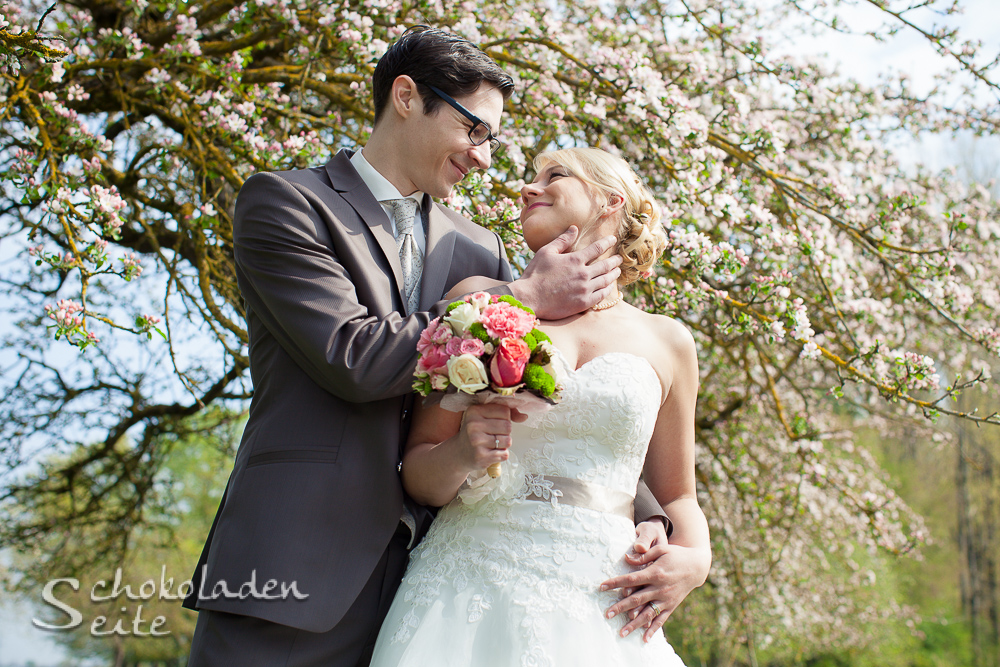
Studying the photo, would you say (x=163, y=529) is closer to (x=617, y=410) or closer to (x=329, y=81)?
(x=329, y=81)

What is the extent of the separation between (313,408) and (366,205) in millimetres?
652

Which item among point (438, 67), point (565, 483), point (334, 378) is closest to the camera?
point (334, 378)

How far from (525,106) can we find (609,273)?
6.43 ft

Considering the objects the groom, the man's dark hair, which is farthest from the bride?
the man's dark hair

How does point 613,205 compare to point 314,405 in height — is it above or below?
above

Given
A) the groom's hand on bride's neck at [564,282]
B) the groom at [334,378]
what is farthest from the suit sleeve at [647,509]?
the groom's hand on bride's neck at [564,282]

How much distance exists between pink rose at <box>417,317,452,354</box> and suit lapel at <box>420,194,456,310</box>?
47 centimetres

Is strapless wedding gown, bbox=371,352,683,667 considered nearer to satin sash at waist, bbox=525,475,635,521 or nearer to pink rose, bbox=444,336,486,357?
satin sash at waist, bbox=525,475,635,521

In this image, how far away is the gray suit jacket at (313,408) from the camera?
1.76 meters

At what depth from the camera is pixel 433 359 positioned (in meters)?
1.62

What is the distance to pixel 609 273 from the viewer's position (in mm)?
2100

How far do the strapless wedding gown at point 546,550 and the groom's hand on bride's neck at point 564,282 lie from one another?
7.5 inches

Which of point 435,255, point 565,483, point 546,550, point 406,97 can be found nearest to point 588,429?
point 565,483

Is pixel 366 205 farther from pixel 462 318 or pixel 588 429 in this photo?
pixel 588 429
